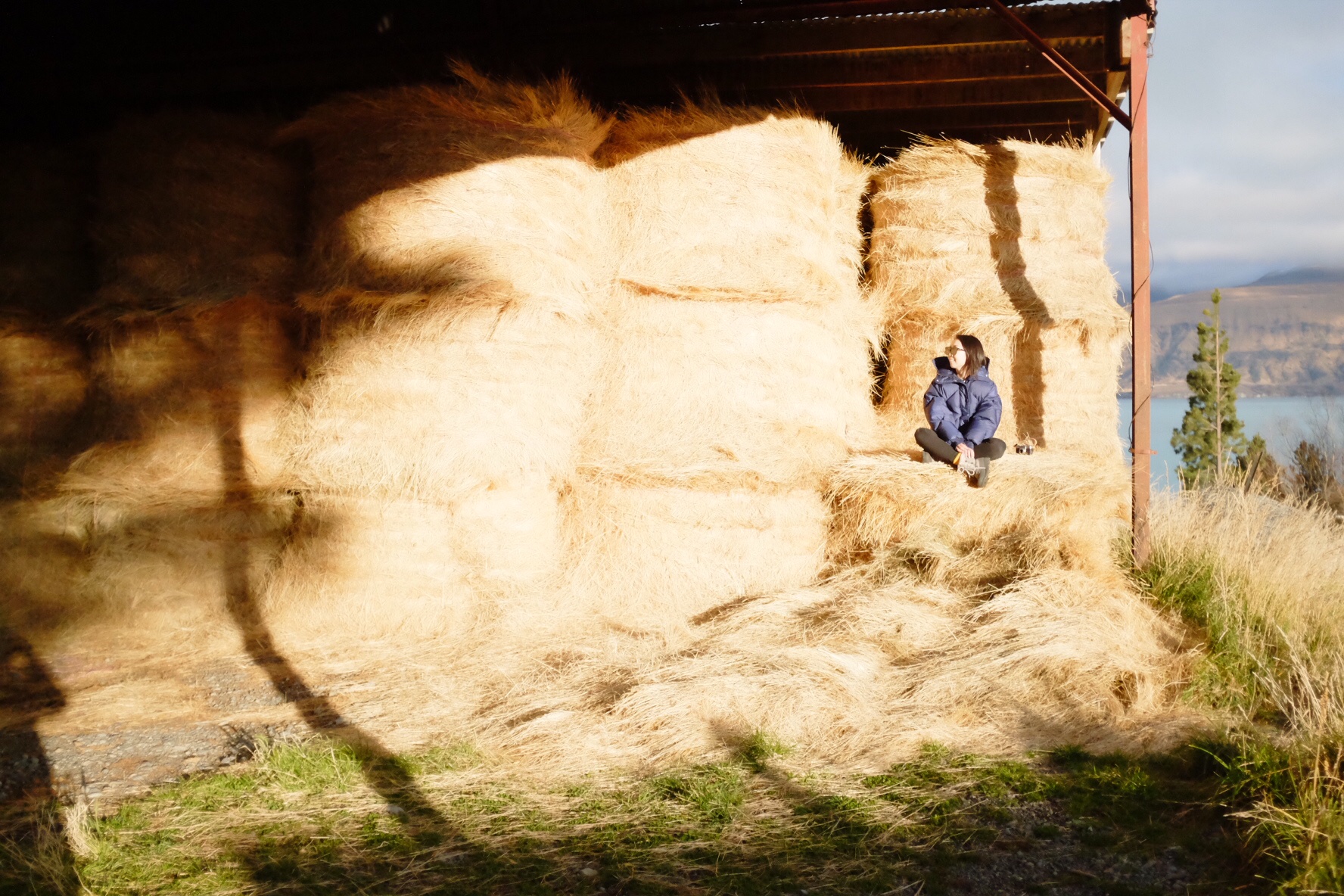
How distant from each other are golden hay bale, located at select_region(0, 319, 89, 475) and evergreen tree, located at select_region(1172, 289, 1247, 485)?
83.5ft

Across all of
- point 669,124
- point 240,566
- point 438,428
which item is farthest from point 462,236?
point 240,566

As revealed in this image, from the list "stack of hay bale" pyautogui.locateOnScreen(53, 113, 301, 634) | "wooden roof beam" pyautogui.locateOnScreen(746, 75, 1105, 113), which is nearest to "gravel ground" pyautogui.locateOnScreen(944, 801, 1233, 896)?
"stack of hay bale" pyautogui.locateOnScreen(53, 113, 301, 634)

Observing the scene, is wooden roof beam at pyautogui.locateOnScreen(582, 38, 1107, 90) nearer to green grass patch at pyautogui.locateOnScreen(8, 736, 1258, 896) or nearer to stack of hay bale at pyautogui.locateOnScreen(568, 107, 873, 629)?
stack of hay bale at pyautogui.locateOnScreen(568, 107, 873, 629)

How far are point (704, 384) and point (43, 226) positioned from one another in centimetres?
489

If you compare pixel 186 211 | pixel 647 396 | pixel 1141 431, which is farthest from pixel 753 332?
pixel 186 211

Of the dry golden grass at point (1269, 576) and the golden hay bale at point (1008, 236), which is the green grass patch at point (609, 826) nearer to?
the dry golden grass at point (1269, 576)

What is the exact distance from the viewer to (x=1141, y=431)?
5.93m

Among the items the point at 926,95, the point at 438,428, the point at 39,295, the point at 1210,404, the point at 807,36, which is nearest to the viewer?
the point at 438,428

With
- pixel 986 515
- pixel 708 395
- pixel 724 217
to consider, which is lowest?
pixel 986 515

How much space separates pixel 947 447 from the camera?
6.38 metres

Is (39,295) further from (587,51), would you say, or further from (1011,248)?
(1011,248)

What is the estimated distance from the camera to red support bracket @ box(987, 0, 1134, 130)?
5918mm

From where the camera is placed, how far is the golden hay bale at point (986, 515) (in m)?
5.77

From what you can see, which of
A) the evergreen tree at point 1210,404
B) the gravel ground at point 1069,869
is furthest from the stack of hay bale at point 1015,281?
the evergreen tree at point 1210,404
